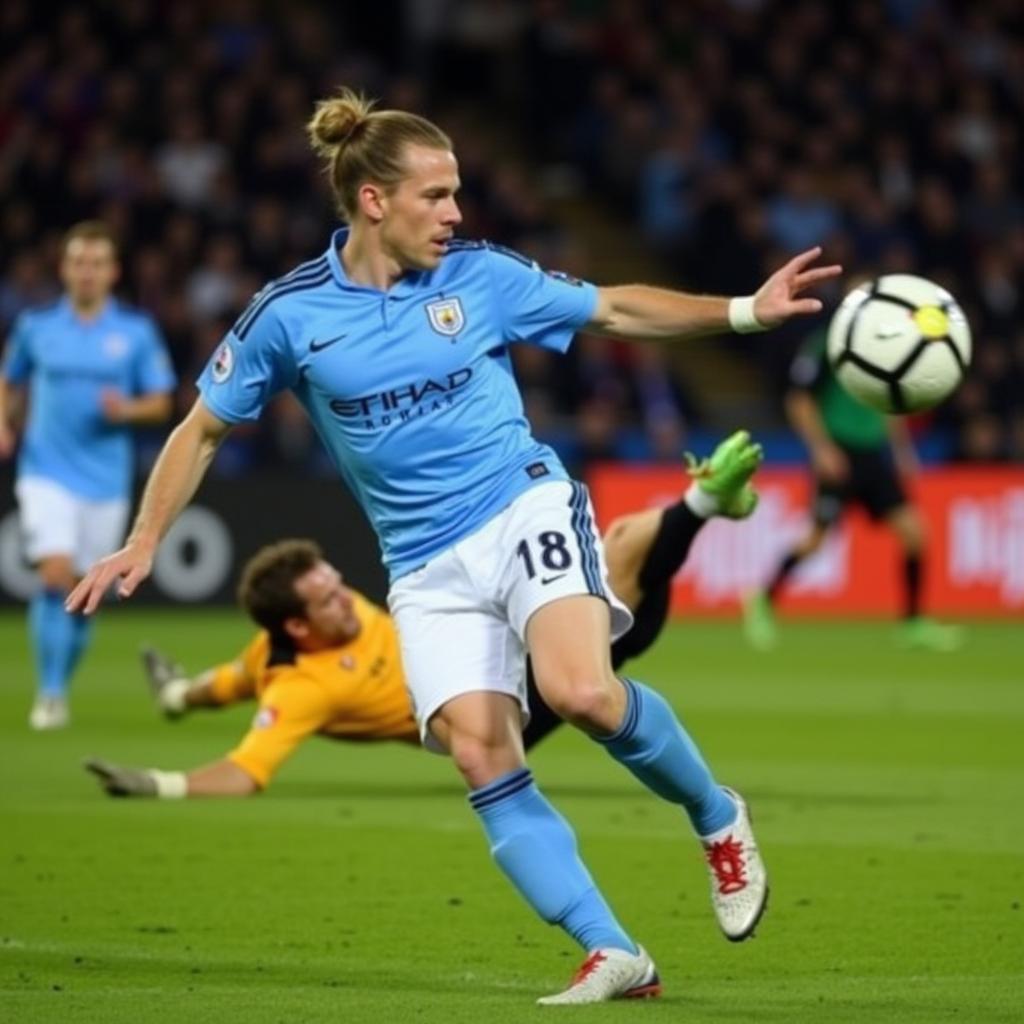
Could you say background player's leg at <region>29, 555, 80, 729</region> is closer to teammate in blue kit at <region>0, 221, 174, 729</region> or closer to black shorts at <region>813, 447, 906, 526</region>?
teammate in blue kit at <region>0, 221, 174, 729</region>

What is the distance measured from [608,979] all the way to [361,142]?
209cm

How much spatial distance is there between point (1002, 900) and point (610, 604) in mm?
2077

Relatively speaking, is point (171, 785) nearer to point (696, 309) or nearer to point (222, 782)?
point (222, 782)

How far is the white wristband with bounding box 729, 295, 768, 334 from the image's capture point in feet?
21.6

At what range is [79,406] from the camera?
13844 mm

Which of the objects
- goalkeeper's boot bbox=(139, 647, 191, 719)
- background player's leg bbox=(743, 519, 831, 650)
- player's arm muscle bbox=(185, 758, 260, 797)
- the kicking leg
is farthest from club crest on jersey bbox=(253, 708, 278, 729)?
background player's leg bbox=(743, 519, 831, 650)

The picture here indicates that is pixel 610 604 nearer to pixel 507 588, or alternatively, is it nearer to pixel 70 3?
pixel 507 588

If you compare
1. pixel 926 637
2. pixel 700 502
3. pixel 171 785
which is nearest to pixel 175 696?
pixel 171 785

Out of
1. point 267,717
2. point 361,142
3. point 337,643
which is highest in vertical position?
point 361,142

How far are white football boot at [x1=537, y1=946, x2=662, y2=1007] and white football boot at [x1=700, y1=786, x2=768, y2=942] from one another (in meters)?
0.44

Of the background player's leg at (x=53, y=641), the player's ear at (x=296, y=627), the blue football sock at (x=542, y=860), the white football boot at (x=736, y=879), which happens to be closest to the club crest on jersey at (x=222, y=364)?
the blue football sock at (x=542, y=860)

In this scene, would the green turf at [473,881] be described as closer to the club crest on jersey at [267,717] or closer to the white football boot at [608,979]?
the white football boot at [608,979]

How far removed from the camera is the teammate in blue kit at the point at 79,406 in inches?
536

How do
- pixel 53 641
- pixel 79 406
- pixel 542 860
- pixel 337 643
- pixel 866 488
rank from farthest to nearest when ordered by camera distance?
pixel 866 488 < pixel 79 406 < pixel 53 641 < pixel 337 643 < pixel 542 860
